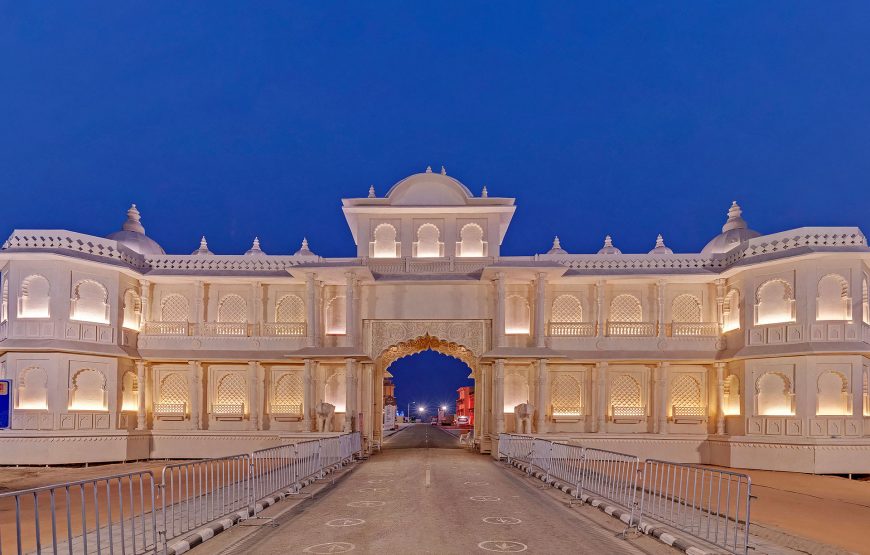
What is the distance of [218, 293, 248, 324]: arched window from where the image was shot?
2936cm

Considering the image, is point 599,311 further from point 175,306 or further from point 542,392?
point 175,306

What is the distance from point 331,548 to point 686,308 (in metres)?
23.3

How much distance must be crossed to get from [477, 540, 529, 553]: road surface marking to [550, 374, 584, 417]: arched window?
19.4 metres

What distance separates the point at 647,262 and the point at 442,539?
834 inches

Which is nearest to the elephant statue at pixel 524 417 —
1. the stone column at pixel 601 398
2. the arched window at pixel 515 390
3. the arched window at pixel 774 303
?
the arched window at pixel 515 390

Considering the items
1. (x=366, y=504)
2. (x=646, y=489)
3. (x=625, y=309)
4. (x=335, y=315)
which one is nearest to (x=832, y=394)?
(x=625, y=309)

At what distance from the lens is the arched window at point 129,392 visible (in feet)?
89.0

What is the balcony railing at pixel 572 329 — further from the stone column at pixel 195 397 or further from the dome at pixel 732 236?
the stone column at pixel 195 397

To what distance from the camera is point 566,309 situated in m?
29.0

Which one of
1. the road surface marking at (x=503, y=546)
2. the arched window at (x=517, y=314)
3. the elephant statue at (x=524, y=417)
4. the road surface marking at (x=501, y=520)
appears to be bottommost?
the elephant statue at (x=524, y=417)

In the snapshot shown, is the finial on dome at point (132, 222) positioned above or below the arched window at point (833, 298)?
above

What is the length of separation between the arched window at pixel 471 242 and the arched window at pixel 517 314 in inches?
96.5

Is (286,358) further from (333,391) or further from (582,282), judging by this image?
(582,282)

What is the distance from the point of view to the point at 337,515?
474 inches
